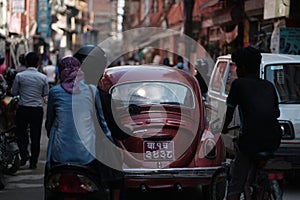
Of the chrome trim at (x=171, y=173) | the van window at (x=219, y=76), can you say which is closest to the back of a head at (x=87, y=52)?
the chrome trim at (x=171, y=173)

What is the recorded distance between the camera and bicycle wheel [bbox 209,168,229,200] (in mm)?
7025

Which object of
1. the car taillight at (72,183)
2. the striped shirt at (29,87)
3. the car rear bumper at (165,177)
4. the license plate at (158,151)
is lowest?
the car rear bumper at (165,177)

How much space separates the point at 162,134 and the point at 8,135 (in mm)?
4044

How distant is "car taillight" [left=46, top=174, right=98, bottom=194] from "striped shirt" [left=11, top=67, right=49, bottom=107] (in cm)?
492

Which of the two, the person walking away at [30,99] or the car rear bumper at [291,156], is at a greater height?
the person walking away at [30,99]

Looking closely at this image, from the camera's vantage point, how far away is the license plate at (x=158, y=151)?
25.6 ft

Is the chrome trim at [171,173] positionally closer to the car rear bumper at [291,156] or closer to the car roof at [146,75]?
the car rear bumper at [291,156]

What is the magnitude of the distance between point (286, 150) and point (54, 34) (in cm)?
4544

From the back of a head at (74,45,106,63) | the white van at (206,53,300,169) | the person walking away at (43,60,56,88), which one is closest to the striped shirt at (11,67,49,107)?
the white van at (206,53,300,169)

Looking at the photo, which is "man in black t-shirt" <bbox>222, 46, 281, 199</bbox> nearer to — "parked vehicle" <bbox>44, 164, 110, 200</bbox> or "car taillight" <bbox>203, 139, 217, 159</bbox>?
"parked vehicle" <bbox>44, 164, 110, 200</bbox>

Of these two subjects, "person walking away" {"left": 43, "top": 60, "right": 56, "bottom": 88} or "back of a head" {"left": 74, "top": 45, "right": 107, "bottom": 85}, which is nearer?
"back of a head" {"left": 74, "top": 45, "right": 107, "bottom": 85}

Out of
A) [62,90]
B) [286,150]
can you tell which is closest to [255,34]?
[286,150]

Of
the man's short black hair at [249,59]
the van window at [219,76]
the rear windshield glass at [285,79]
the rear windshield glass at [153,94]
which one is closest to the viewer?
the man's short black hair at [249,59]

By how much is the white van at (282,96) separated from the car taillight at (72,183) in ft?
12.1
